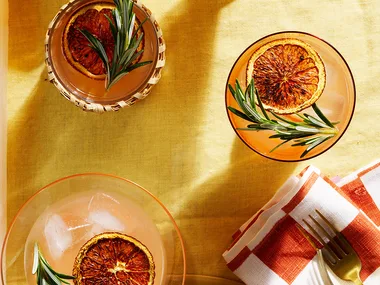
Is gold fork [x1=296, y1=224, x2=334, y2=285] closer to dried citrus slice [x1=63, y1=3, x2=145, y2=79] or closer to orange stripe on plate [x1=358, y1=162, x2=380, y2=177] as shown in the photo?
orange stripe on plate [x1=358, y1=162, x2=380, y2=177]

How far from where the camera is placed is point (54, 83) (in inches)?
40.4

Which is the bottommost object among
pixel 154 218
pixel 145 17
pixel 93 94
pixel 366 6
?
pixel 154 218

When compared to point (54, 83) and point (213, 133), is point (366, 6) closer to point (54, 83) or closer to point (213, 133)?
point (213, 133)

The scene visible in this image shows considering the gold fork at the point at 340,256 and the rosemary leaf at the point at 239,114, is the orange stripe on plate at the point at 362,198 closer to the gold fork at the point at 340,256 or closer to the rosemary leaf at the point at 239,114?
the gold fork at the point at 340,256

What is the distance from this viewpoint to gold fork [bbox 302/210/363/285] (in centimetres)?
104

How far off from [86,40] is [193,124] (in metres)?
0.23

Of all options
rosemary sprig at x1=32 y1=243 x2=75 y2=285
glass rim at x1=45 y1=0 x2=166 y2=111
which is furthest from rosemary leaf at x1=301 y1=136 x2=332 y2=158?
rosemary sprig at x1=32 y1=243 x2=75 y2=285

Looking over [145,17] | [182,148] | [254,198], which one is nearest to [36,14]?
[145,17]

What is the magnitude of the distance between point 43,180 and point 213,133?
298 mm

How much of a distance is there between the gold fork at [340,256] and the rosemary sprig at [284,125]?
0.48 ft

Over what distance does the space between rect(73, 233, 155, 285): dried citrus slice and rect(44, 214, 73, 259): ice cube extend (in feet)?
0.10

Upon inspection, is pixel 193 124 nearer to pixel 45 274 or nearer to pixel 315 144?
pixel 315 144

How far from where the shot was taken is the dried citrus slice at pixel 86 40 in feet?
3.30

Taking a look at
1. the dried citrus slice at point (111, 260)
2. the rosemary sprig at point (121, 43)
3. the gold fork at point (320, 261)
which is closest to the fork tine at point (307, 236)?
the gold fork at point (320, 261)
